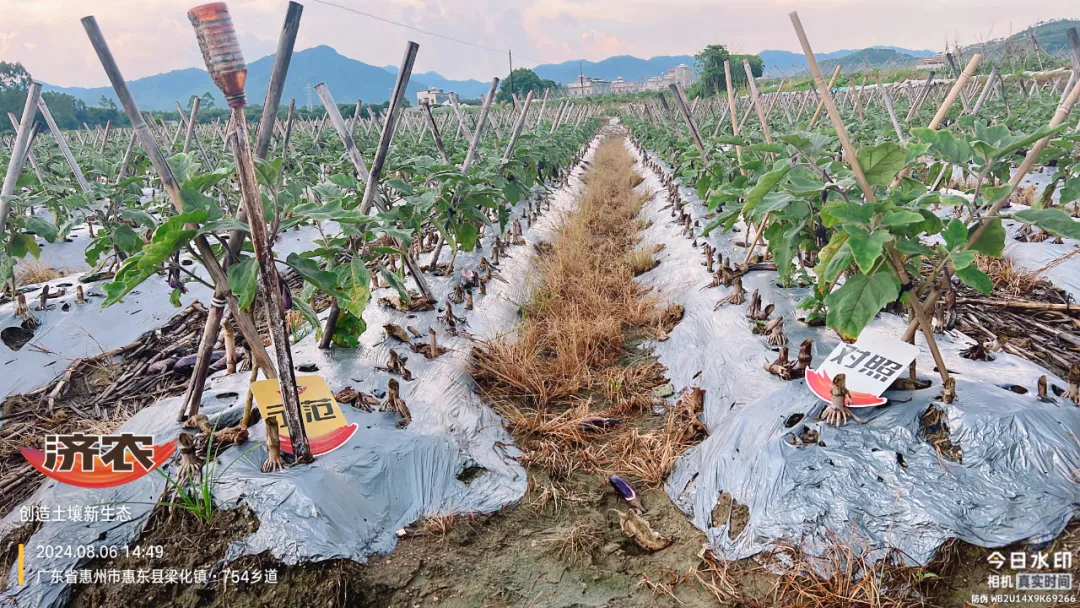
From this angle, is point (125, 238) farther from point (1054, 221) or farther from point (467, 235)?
point (1054, 221)

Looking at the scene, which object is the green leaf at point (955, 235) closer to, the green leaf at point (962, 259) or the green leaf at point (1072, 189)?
the green leaf at point (962, 259)

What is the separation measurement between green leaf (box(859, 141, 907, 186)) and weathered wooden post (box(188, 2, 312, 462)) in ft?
6.02

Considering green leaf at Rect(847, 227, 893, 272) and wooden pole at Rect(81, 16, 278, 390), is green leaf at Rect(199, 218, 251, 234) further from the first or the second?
green leaf at Rect(847, 227, 893, 272)

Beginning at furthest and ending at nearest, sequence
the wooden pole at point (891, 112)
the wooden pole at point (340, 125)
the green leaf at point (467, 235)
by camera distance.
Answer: the green leaf at point (467, 235) < the wooden pole at point (891, 112) < the wooden pole at point (340, 125)

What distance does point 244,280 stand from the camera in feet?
5.59

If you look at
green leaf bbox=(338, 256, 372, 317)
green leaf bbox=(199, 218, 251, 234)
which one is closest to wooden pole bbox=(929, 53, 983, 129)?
green leaf bbox=(338, 256, 372, 317)

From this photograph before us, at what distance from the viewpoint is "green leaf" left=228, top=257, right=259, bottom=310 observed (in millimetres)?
1692

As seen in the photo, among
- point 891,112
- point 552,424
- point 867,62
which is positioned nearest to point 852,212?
point 552,424

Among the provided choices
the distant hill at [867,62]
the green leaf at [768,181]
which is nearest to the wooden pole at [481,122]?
the green leaf at [768,181]

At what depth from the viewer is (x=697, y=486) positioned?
7.43 ft

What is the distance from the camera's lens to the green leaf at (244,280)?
66.6 inches

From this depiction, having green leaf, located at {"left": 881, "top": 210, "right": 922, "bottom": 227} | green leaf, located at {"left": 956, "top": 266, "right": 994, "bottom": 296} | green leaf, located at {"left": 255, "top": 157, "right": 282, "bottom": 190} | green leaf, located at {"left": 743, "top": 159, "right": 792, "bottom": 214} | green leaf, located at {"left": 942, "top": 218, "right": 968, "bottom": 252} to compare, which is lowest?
green leaf, located at {"left": 956, "top": 266, "right": 994, "bottom": 296}

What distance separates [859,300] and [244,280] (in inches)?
71.7

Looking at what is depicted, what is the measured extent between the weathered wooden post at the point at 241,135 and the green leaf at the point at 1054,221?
2129mm
